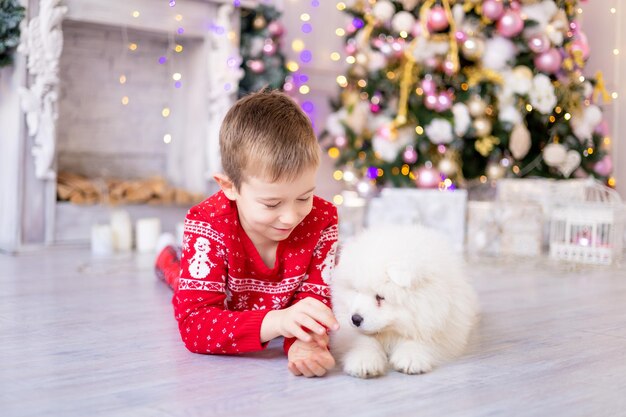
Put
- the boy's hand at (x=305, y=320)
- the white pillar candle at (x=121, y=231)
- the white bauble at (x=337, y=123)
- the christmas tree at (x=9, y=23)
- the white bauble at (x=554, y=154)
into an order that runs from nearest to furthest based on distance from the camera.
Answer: the boy's hand at (x=305, y=320)
the christmas tree at (x=9, y=23)
the white pillar candle at (x=121, y=231)
the white bauble at (x=554, y=154)
the white bauble at (x=337, y=123)

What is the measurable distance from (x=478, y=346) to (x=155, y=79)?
2787mm

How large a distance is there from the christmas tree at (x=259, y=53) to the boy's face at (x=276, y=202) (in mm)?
2481

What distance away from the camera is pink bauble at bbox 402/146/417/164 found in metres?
3.71

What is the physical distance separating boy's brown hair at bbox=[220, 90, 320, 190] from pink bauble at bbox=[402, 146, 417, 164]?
7.76 ft

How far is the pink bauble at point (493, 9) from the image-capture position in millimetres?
3556

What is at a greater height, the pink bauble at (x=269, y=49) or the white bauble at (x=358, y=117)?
the pink bauble at (x=269, y=49)

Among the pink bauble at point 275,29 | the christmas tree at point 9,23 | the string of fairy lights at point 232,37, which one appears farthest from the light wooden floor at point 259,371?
the pink bauble at point 275,29

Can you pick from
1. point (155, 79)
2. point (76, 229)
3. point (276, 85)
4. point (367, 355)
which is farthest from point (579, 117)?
point (367, 355)

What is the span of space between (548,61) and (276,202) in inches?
105

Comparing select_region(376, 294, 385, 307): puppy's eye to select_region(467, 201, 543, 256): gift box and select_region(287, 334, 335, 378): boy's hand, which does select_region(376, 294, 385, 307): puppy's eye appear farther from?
select_region(467, 201, 543, 256): gift box

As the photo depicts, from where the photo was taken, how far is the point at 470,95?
3.62 meters

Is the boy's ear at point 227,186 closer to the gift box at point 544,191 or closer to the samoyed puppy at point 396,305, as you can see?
the samoyed puppy at point 396,305

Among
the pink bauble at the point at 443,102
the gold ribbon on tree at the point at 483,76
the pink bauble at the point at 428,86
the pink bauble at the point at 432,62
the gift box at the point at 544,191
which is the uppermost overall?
the pink bauble at the point at 432,62

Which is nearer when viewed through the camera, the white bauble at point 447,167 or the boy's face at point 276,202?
the boy's face at point 276,202
